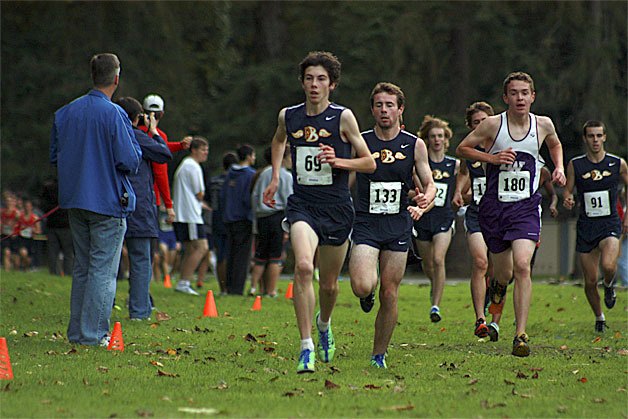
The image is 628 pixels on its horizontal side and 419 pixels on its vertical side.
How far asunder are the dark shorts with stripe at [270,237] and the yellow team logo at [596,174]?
5.53m

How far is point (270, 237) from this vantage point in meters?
17.6

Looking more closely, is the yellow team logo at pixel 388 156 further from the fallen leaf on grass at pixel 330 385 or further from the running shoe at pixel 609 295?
the running shoe at pixel 609 295

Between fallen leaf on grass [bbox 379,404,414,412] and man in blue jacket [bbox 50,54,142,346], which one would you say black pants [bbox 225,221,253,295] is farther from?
fallen leaf on grass [bbox 379,404,414,412]

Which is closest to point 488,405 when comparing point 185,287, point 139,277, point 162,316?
point 139,277

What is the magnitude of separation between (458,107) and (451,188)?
57.5 ft

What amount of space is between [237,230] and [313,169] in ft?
29.5

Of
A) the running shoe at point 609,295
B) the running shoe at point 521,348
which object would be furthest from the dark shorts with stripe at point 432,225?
the running shoe at point 521,348

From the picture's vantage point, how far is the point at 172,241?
2455 cm

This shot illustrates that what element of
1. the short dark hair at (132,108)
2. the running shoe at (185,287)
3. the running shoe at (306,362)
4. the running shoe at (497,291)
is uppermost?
the short dark hair at (132,108)

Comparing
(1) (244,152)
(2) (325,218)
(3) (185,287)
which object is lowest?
(3) (185,287)

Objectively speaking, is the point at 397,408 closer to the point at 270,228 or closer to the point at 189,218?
the point at 270,228

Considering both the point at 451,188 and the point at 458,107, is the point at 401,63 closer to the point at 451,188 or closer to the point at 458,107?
the point at 458,107

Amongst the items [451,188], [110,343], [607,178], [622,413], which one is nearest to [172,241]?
[451,188]

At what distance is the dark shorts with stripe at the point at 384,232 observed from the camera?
9.18 m
